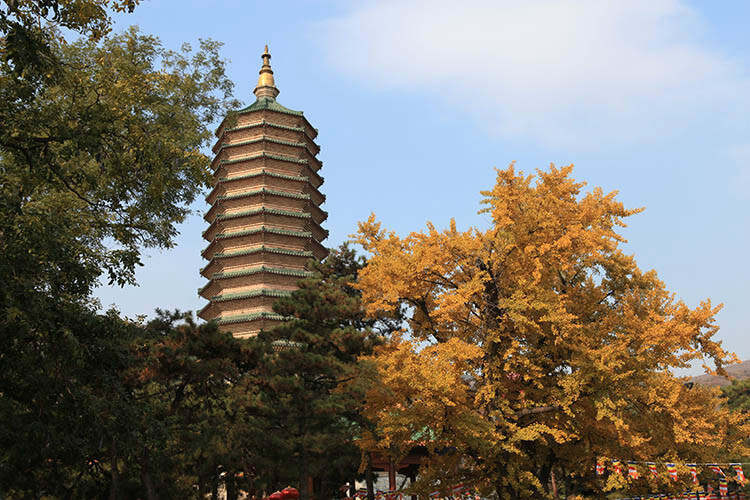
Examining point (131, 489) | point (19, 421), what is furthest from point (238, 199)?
point (19, 421)

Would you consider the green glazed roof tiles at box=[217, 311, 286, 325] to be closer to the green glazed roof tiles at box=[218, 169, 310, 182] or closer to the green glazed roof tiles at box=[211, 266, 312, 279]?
the green glazed roof tiles at box=[211, 266, 312, 279]

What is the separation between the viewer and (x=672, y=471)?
49.1 feet

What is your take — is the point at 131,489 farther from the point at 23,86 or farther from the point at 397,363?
the point at 23,86

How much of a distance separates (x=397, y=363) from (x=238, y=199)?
76.1 feet

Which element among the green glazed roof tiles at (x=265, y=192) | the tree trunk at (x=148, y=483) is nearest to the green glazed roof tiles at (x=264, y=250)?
the green glazed roof tiles at (x=265, y=192)

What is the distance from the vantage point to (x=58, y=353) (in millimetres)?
9078

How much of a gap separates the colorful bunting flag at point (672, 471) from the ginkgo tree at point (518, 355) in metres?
0.56

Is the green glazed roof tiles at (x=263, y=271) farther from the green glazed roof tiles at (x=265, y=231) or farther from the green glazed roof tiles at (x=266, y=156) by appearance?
the green glazed roof tiles at (x=266, y=156)

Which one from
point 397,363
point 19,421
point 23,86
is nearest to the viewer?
point 23,86

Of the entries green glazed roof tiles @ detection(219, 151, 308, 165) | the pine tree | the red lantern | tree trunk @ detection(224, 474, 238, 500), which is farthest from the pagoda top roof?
the red lantern

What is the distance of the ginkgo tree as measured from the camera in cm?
1284

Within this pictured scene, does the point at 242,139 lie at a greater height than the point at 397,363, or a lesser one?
greater

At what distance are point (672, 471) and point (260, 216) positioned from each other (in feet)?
78.7

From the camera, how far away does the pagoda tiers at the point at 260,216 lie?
107ft
